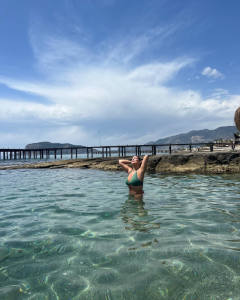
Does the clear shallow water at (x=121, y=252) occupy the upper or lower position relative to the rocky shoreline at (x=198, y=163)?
lower

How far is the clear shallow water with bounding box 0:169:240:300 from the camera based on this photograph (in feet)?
5.69

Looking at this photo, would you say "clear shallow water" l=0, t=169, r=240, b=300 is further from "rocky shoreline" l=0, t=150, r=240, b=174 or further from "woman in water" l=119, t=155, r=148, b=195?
"rocky shoreline" l=0, t=150, r=240, b=174

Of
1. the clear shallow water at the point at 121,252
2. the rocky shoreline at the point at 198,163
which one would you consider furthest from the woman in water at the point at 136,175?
the rocky shoreline at the point at 198,163

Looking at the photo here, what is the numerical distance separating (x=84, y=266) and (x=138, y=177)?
297 centimetres

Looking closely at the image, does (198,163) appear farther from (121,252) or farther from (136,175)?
(121,252)

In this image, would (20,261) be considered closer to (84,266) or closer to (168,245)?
(84,266)

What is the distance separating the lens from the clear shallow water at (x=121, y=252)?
1733 mm

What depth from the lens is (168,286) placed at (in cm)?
174

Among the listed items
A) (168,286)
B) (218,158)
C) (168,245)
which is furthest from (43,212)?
(218,158)

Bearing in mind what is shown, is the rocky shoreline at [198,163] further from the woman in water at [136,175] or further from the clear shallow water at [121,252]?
the clear shallow water at [121,252]

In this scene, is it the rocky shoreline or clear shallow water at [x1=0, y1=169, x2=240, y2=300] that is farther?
the rocky shoreline

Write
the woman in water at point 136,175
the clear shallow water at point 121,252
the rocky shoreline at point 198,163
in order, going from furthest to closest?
the rocky shoreline at point 198,163
the woman in water at point 136,175
the clear shallow water at point 121,252

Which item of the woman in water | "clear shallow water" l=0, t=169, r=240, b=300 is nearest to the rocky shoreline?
the woman in water

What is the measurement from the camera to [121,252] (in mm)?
2328
